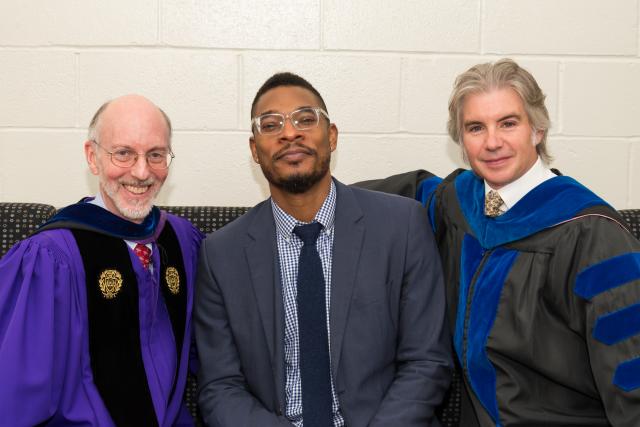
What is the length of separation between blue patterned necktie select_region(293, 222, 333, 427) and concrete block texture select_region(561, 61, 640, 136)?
1.44 metres

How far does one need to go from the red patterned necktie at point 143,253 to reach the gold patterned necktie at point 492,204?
40.0 inches

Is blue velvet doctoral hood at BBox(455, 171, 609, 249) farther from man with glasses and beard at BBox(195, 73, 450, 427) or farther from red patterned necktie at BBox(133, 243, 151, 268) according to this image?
red patterned necktie at BBox(133, 243, 151, 268)

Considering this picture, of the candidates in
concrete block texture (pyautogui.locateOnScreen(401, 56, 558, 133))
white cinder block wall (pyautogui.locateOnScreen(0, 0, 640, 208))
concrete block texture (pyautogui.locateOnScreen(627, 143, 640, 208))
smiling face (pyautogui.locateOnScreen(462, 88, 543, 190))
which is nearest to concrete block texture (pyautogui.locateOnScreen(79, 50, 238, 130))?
white cinder block wall (pyautogui.locateOnScreen(0, 0, 640, 208))

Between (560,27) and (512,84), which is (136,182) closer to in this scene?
(512,84)

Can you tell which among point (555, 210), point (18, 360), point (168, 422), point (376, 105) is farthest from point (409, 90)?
point (18, 360)

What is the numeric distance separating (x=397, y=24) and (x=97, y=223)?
1.47 meters

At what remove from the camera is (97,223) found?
205cm

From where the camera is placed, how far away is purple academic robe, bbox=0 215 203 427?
1.80m

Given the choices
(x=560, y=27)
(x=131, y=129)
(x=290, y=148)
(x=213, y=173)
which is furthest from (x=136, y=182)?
(x=560, y=27)

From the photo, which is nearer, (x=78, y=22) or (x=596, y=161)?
(x=78, y=22)

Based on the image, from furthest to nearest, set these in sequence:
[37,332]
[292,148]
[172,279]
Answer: [172,279] → [292,148] → [37,332]

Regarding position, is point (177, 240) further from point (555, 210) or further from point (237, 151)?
point (555, 210)


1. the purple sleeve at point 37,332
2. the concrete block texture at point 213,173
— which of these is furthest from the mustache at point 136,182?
the concrete block texture at point 213,173

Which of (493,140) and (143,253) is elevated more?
(493,140)
